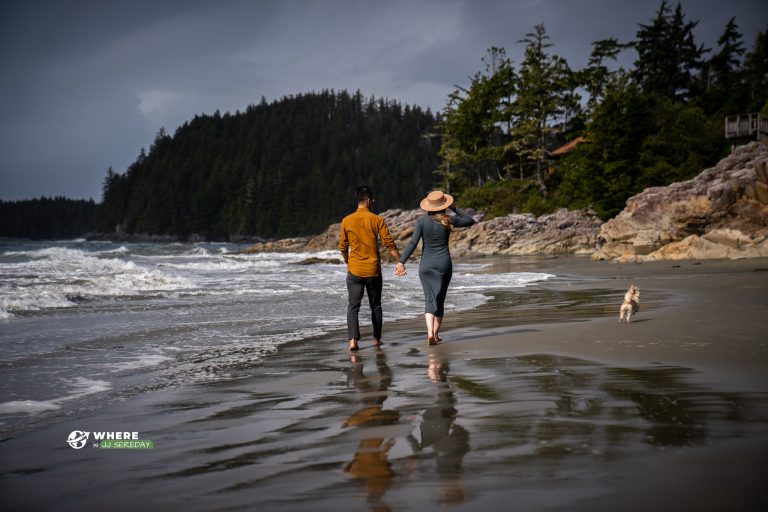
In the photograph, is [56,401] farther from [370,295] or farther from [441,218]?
[441,218]

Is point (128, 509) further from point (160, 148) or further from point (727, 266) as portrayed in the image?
point (160, 148)

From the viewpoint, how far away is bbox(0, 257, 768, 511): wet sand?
2.55 m

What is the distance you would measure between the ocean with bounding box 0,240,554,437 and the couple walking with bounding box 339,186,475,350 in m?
0.97

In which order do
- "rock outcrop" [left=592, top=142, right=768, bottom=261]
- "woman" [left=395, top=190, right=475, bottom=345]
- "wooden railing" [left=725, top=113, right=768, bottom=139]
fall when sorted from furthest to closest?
"wooden railing" [left=725, top=113, right=768, bottom=139] < "rock outcrop" [left=592, top=142, right=768, bottom=261] < "woman" [left=395, top=190, right=475, bottom=345]

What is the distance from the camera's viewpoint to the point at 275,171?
152875 millimetres

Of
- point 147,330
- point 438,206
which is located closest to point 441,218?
point 438,206

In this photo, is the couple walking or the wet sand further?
the couple walking

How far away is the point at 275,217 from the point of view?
Answer: 14275 centimetres

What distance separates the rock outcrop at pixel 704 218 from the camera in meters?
20.9

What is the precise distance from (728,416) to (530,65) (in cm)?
5454

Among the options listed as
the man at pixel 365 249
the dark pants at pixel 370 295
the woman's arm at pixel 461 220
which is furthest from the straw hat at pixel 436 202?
the dark pants at pixel 370 295

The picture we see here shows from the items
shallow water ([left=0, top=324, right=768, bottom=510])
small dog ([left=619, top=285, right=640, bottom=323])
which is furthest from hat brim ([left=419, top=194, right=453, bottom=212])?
shallow water ([left=0, top=324, right=768, bottom=510])

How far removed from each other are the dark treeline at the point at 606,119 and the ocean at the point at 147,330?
2350cm

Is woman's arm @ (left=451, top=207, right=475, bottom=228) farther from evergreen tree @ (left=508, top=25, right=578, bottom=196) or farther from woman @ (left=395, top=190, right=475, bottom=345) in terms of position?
evergreen tree @ (left=508, top=25, right=578, bottom=196)
